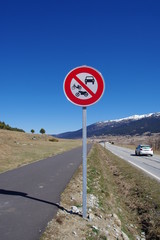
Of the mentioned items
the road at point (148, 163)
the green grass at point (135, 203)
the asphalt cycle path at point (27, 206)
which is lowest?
the green grass at point (135, 203)

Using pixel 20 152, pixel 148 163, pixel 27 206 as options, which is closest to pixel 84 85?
pixel 27 206

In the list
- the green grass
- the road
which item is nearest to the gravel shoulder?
the green grass

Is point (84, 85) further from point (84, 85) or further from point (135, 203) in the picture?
point (135, 203)

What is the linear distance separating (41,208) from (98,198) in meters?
2.18

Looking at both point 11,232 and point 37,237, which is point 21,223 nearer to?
point 11,232

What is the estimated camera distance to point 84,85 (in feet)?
15.1

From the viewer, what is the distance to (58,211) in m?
4.96

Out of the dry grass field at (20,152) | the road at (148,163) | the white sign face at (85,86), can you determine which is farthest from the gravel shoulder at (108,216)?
the dry grass field at (20,152)

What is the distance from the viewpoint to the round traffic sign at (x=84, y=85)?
458cm

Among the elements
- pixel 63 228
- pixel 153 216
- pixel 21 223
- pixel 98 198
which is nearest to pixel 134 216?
pixel 153 216

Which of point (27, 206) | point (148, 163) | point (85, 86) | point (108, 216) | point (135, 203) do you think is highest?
point (85, 86)

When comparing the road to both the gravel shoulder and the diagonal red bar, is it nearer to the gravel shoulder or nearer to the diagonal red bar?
the gravel shoulder

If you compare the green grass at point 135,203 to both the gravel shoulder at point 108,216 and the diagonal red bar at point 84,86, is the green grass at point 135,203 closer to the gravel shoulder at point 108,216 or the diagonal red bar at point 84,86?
the gravel shoulder at point 108,216

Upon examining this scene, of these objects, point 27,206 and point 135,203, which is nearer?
point 27,206
